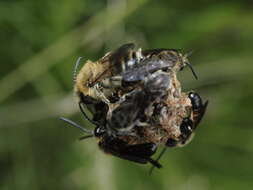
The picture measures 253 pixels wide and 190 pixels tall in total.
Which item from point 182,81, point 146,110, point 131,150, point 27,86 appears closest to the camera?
point 146,110

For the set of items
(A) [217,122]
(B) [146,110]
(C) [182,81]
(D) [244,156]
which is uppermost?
(B) [146,110]

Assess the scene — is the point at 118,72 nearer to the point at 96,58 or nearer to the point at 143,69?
the point at 143,69

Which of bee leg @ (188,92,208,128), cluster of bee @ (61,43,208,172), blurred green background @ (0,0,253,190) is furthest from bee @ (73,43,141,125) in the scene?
blurred green background @ (0,0,253,190)

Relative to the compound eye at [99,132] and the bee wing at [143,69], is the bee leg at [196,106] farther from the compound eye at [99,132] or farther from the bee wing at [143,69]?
the compound eye at [99,132]

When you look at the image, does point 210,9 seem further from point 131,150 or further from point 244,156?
point 131,150

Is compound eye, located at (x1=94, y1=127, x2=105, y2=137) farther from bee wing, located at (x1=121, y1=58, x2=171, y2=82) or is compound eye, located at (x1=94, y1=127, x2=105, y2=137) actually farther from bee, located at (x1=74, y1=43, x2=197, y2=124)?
bee wing, located at (x1=121, y1=58, x2=171, y2=82)

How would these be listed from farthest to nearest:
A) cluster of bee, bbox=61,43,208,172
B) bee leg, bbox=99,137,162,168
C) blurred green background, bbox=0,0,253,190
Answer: blurred green background, bbox=0,0,253,190 < bee leg, bbox=99,137,162,168 < cluster of bee, bbox=61,43,208,172

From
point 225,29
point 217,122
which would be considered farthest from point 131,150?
point 225,29
